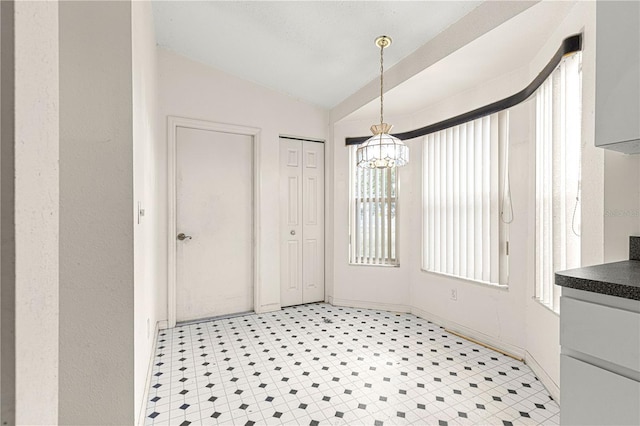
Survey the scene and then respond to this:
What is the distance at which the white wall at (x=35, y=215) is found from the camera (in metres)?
0.33

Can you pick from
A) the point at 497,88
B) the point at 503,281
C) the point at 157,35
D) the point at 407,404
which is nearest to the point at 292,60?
the point at 157,35

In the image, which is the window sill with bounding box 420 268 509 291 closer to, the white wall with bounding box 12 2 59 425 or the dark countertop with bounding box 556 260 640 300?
the dark countertop with bounding box 556 260 640 300

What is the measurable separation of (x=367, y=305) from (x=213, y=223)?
2103mm

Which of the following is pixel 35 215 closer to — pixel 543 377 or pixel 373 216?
pixel 543 377

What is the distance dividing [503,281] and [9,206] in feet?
10.1

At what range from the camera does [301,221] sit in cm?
398

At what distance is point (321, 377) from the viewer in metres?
2.20

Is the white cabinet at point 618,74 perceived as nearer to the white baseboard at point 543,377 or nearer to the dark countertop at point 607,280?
the dark countertop at point 607,280

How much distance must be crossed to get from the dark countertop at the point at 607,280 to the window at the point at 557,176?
2.56ft

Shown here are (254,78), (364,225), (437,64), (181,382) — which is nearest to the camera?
(181,382)

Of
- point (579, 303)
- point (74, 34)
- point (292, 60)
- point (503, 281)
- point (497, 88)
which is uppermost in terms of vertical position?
point (292, 60)

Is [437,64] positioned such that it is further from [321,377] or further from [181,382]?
[181,382]

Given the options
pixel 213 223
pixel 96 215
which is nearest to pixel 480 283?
pixel 213 223

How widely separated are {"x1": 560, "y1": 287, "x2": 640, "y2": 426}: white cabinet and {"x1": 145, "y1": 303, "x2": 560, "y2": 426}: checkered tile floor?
0.97m
